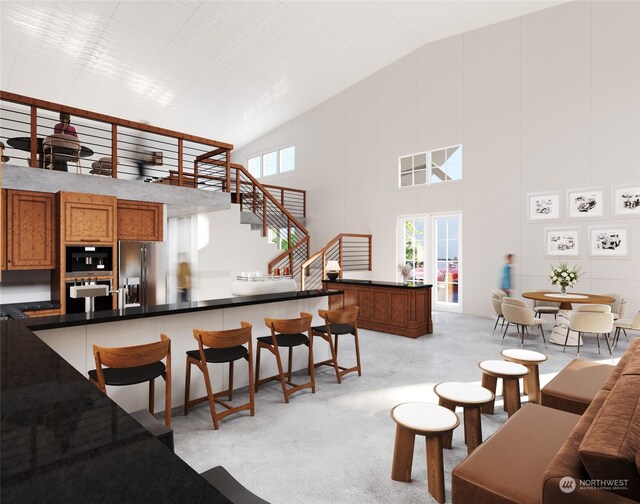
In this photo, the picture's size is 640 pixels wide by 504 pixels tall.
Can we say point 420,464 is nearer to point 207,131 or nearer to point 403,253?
point 403,253

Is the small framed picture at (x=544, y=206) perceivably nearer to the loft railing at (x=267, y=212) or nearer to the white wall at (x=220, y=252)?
the loft railing at (x=267, y=212)

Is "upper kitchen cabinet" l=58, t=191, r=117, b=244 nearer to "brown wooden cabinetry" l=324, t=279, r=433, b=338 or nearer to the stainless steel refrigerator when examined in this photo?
the stainless steel refrigerator

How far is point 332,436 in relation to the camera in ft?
10.0

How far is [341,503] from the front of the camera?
2248 mm

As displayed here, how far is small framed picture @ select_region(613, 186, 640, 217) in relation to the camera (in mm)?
→ 6645

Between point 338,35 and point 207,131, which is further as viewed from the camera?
point 207,131

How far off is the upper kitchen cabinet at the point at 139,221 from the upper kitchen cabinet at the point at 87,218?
35 cm

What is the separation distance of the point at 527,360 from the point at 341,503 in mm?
2293

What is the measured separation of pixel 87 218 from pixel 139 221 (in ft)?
2.64

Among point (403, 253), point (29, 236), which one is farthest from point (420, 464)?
point (403, 253)

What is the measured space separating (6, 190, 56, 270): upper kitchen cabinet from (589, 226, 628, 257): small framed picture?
28.6 feet

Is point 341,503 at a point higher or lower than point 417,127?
lower

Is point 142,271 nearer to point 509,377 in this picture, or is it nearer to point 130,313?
point 130,313

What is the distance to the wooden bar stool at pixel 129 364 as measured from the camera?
256 centimetres
